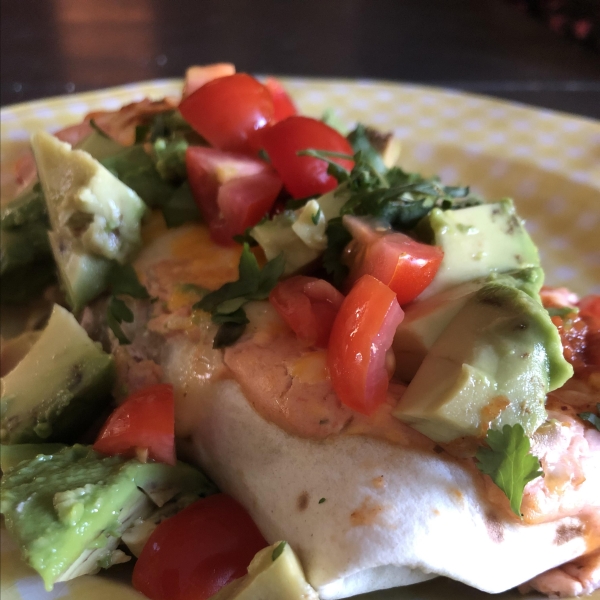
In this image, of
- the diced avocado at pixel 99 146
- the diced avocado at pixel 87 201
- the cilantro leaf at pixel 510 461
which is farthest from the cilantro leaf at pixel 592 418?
the diced avocado at pixel 99 146

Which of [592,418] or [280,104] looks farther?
[280,104]

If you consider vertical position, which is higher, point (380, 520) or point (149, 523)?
point (380, 520)

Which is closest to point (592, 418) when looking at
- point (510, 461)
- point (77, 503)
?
point (510, 461)

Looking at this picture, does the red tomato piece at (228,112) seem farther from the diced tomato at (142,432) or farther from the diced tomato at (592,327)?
the diced tomato at (592,327)

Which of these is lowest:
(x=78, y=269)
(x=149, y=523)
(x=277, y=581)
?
(x=149, y=523)

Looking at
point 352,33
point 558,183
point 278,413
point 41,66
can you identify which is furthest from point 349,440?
point 352,33

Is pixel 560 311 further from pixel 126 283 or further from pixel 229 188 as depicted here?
pixel 126 283

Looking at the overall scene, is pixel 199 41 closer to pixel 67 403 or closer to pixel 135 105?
pixel 135 105
